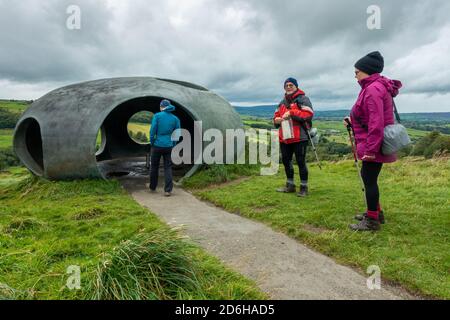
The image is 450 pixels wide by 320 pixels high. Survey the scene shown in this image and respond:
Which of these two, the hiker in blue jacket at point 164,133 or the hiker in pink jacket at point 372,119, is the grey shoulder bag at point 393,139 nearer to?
the hiker in pink jacket at point 372,119

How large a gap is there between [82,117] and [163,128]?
213 centimetres

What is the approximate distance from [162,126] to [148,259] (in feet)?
15.6

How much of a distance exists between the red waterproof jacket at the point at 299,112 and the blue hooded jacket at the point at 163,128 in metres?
2.39

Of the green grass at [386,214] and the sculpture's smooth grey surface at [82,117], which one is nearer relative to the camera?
the green grass at [386,214]

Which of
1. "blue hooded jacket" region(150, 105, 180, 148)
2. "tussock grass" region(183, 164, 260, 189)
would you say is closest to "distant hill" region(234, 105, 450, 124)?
"tussock grass" region(183, 164, 260, 189)

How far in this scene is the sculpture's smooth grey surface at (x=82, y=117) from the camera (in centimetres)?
840

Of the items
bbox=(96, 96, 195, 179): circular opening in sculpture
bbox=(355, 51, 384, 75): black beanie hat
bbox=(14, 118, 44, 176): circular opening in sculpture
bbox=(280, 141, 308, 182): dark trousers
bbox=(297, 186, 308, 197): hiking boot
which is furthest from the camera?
bbox=(96, 96, 195, 179): circular opening in sculpture

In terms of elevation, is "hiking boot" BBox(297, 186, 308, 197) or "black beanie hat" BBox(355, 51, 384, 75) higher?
"black beanie hat" BBox(355, 51, 384, 75)

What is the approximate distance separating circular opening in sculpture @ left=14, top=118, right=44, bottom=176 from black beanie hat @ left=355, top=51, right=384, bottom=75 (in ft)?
26.5

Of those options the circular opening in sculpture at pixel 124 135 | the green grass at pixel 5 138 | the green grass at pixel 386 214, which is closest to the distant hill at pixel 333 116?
the green grass at pixel 5 138

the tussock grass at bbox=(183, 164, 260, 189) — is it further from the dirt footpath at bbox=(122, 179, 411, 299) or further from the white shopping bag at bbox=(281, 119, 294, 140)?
the white shopping bag at bbox=(281, 119, 294, 140)

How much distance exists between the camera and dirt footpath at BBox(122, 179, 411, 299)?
11.5 ft

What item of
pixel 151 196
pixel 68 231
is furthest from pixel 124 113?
pixel 68 231
